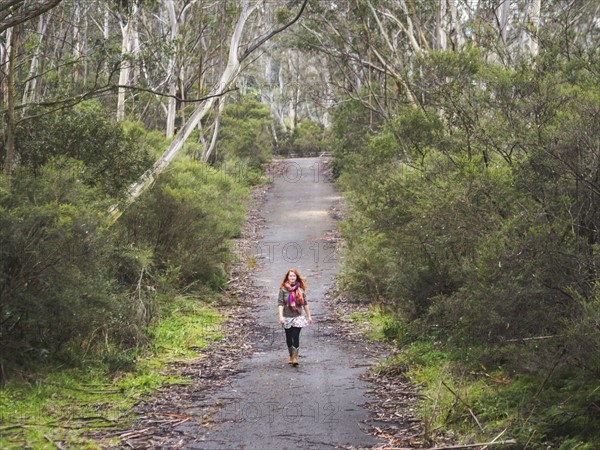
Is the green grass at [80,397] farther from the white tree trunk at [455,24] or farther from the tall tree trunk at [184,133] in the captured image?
the white tree trunk at [455,24]

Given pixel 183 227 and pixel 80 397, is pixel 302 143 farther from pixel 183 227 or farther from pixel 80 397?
pixel 80 397

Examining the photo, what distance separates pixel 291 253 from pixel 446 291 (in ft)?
44.3

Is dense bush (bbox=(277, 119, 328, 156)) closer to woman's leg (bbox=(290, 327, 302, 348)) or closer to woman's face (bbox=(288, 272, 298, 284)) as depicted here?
woman's face (bbox=(288, 272, 298, 284))

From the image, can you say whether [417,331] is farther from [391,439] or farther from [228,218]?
[228,218]

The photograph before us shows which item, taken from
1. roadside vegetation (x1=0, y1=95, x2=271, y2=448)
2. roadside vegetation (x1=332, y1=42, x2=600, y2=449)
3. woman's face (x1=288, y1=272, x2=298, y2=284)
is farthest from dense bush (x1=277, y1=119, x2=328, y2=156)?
woman's face (x1=288, y1=272, x2=298, y2=284)

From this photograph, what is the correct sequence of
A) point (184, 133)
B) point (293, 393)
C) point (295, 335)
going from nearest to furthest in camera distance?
Answer: point (293, 393) < point (295, 335) < point (184, 133)

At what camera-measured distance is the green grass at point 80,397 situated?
8059 mm

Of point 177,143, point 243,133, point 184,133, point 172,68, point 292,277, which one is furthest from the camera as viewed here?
point 243,133

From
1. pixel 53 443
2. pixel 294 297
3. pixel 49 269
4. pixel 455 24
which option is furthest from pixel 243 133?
pixel 53 443

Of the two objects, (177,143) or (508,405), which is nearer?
(508,405)

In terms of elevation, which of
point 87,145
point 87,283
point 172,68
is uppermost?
point 172,68

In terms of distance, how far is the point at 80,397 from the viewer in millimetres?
9844

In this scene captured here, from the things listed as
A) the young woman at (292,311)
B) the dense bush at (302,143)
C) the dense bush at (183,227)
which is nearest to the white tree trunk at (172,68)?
the dense bush at (183,227)

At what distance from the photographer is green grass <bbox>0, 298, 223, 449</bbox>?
806 centimetres
